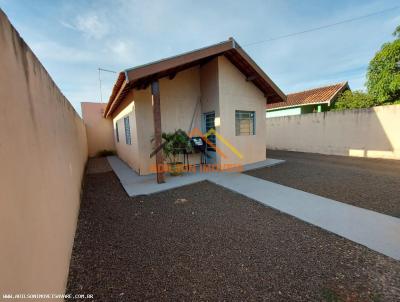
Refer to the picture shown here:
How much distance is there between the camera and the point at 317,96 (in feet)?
47.7

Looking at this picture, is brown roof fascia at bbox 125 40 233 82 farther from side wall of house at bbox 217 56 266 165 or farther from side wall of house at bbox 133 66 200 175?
side wall of house at bbox 133 66 200 175

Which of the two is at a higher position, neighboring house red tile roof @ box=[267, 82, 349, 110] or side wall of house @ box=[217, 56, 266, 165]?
neighboring house red tile roof @ box=[267, 82, 349, 110]

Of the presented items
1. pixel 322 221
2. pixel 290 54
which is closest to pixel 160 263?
pixel 322 221

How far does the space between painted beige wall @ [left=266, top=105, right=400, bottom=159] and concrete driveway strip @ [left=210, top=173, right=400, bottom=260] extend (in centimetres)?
704

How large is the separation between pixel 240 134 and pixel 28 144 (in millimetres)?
7054

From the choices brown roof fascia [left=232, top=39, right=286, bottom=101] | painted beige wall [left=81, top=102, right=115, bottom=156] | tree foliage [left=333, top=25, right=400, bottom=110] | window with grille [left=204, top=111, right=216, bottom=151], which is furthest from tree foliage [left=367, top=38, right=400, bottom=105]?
painted beige wall [left=81, top=102, right=115, bottom=156]

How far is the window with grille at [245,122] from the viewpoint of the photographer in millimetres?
7598

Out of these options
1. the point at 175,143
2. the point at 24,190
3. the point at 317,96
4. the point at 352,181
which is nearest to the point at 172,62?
the point at 175,143

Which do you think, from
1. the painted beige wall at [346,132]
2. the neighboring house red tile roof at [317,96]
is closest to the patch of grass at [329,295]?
the painted beige wall at [346,132]

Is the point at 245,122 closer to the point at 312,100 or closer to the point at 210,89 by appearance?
the point at 210,89

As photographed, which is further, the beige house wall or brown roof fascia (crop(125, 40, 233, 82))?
the beige house wall

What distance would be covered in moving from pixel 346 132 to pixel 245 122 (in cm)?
584

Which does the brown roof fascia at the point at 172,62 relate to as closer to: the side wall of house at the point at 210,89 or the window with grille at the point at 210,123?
the side wall of house at the point at 210,89

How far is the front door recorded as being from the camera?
732cm
